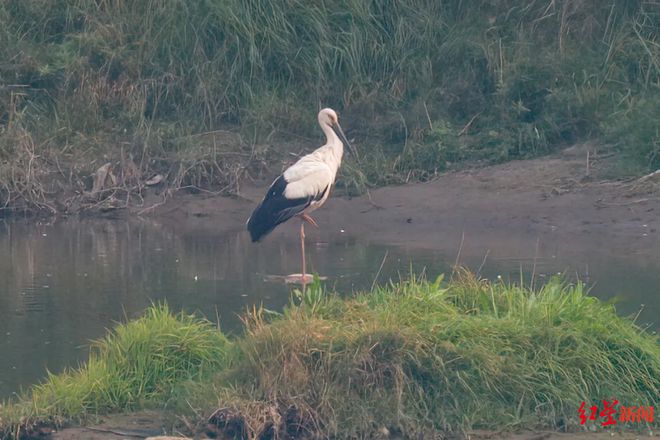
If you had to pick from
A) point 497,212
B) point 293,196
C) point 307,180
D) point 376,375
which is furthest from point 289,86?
point 376,375

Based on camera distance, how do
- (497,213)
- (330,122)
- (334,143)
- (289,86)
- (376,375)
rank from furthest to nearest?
(289,86) < (497,213) < (330,122) < (334,143) < (376,375)

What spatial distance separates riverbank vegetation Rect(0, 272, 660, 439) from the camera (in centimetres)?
545

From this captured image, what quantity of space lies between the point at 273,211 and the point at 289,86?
4447 mm

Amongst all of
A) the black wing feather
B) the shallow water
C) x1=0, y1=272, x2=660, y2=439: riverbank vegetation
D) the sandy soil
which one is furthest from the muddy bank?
x1=0, y1=272, x2=660, y2=439: riverbank vegetation

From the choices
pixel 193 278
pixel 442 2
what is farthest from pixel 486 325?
pixel 442 2

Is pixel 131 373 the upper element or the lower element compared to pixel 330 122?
lower

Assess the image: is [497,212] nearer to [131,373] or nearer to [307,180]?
[307,180]

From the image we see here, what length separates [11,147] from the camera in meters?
13.6

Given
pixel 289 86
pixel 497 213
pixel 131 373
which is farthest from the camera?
pixel 289 86

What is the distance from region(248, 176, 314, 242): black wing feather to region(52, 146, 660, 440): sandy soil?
1282 millimetres

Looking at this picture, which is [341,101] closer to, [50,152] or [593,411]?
[50,152]

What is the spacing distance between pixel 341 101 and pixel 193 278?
16.9 feet

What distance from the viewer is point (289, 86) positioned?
1442 centimetres

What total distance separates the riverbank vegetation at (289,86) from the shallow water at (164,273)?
108 centimetres
